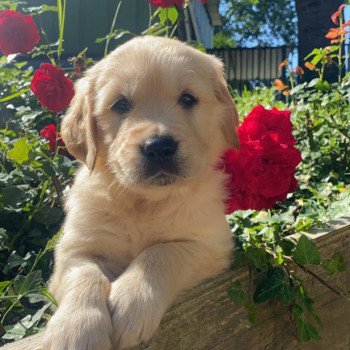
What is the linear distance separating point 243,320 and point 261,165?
675mm

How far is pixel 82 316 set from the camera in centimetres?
139

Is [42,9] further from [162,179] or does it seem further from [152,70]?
[162,179]

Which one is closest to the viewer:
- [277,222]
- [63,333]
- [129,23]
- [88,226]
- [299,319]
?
[63,333]

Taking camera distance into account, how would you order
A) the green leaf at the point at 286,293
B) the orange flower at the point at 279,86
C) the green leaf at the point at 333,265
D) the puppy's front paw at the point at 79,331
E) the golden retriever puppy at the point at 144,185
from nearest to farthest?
the puppy's front paw at the point at 79,331, the golden retriever puppy at the point at 144,185, the green leaf at the point at 286,293, the green leaf at the point at 333,265, the orange flower at the point at 279,86

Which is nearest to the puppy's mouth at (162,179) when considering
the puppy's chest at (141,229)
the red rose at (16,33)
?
the puppy's chest at (141,229)

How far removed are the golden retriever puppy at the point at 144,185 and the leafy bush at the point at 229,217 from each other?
165mm

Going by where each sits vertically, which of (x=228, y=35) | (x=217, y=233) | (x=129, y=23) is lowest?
(x=228, y=35)

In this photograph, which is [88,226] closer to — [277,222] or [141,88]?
[141,88]

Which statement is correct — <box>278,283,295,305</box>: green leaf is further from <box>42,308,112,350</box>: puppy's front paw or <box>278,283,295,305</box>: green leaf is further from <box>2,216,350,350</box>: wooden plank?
<box>42,308,112,350</box>: puppy's front paw

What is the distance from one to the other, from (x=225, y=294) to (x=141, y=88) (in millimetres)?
862

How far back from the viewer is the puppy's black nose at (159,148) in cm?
172

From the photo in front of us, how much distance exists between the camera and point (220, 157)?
7.33 feet

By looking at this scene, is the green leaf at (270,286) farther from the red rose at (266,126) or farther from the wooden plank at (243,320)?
the red rose at (266,126)

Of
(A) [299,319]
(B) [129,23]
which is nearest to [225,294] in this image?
(A) [299,319]
